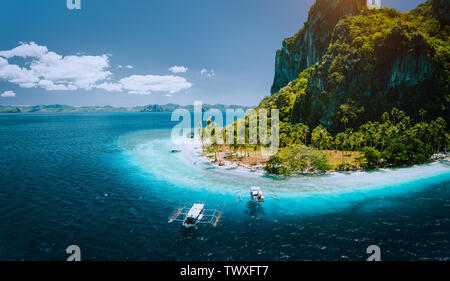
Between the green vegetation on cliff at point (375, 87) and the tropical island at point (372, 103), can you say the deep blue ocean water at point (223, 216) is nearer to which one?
the tropical island at point (372, 103)

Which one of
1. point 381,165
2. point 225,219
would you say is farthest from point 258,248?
point 381,165

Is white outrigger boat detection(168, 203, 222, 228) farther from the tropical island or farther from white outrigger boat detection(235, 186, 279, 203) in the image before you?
the tropical island

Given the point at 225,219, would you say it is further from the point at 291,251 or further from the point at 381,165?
the point at 381,165

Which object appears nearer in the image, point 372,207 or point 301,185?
point 372,207

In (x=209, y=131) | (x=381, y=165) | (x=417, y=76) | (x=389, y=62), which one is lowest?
(x=381, y=165)

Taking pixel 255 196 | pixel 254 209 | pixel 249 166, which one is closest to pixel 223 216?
pixel 254 209

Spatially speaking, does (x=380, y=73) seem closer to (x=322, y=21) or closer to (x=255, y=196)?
(x=322, y=21)
